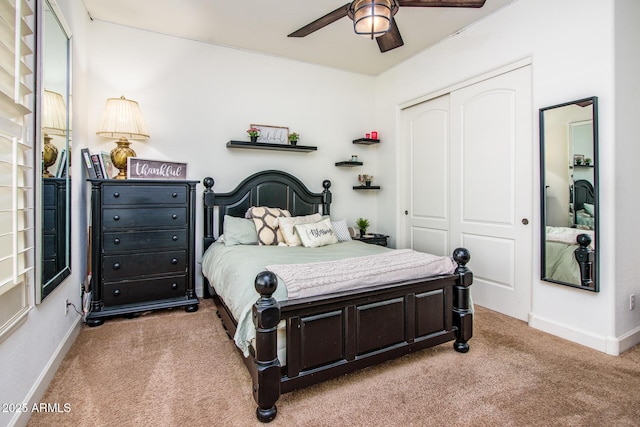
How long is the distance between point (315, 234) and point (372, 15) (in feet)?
6.16

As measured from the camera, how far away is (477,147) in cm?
321

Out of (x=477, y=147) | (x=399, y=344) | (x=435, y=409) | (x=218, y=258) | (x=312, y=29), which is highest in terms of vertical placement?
(x=312, y=29)

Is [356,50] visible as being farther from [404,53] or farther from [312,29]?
[312,29]

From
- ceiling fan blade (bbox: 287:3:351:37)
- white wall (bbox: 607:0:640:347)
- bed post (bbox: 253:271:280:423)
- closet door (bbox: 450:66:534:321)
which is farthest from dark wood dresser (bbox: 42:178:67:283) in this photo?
white wall (bbox: 607:0:640:347)

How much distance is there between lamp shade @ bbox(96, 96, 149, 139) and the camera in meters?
2.85

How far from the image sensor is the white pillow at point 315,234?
3070 mm

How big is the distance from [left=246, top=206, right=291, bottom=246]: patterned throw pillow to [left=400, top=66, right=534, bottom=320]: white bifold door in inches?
69.3

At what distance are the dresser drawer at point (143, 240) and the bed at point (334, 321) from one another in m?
0.55

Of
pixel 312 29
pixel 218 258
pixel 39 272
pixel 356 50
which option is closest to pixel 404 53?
pixel 356 50

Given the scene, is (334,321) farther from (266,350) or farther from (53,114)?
(53,114)

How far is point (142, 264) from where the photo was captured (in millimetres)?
2869

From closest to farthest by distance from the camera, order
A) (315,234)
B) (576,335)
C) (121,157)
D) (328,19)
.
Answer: (328,19)
(576,335)
(121,157)
(315,234)

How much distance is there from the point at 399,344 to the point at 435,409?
0.42 m

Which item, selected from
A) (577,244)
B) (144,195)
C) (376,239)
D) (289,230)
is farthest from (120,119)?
(577,244)
